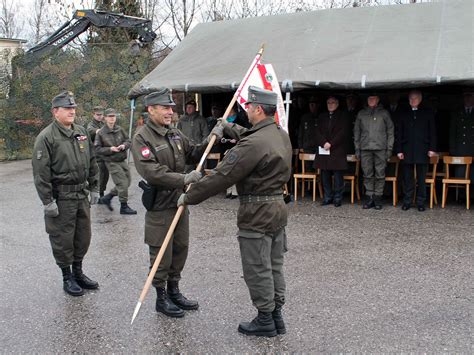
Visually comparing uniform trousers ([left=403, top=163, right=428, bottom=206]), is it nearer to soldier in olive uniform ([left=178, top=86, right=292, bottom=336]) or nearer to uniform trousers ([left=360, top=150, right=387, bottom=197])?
uniform trousers ([left=360, top=150, right=387, bottom=197])

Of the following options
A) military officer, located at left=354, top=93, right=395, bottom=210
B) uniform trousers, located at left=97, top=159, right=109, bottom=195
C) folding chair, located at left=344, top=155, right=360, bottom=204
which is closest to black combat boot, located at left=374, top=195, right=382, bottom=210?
military officer, located at left=354, top=93, right=395, bottom=210

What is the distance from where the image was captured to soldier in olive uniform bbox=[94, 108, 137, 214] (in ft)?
A: 29.1

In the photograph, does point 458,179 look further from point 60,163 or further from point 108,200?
point 60,163

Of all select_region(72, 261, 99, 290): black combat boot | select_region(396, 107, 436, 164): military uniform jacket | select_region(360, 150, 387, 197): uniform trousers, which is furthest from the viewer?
select_region(360, 150, 387, 197): uniform trousers

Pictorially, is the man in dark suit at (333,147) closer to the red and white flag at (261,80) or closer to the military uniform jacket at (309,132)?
the military uniform jacket at (309,132)

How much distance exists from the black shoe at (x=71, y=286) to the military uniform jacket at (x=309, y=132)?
5.51 meters

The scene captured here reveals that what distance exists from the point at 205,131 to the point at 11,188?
4605 mm

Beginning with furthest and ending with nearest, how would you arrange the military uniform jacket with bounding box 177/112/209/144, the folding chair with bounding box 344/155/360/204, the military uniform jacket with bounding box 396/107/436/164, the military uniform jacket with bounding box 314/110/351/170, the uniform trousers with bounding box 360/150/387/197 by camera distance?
the military uniform jacket with bounding box 177/112/209/144, the folding chair with bounding box 344/155/360/204, the military uniform jacket with bounding box 314/110/351/170, the uniform trousers with bounding box 360/150/387/197, the military uniform jacket with bounding box 396/107/436/164

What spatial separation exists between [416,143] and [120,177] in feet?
15.7

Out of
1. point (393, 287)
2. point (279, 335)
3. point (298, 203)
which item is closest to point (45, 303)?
point (279, 335)

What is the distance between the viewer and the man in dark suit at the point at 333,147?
905 cm

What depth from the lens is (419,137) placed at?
335 inches

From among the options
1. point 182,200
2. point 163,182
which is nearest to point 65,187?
point 163,182

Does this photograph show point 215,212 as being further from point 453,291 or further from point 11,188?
point 11,188
